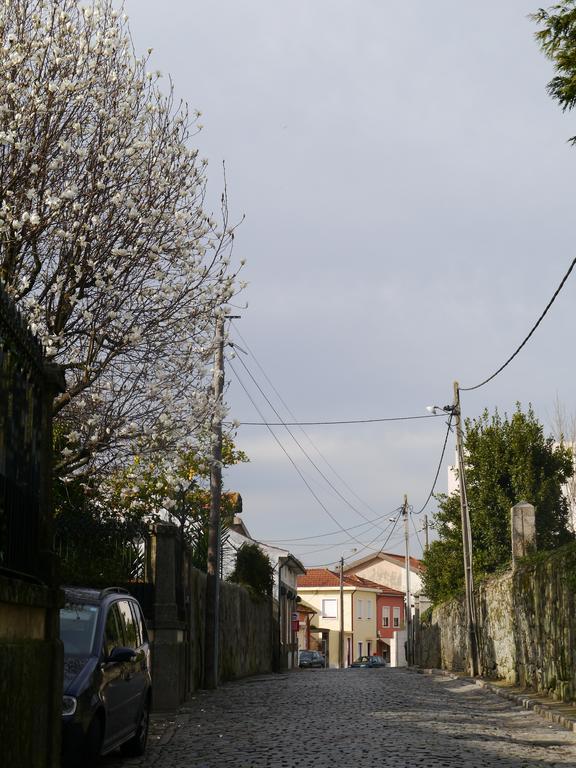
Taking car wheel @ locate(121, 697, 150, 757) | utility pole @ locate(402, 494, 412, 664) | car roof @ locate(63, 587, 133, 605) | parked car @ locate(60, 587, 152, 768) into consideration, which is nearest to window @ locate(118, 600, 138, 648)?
parked car @ locate(60, 587, 152, 768)

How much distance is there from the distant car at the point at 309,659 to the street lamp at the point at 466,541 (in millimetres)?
34238

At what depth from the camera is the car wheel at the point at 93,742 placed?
8742 millimetres

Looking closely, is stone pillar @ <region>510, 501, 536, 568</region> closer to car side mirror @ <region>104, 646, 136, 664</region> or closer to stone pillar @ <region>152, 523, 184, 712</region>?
stone pillar @ <region>152, 523, 184, 712</region>

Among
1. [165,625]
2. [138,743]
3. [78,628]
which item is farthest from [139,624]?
[165,625]

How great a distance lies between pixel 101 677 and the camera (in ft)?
30.1

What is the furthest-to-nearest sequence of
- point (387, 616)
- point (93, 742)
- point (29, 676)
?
point (387, 616) → point (93, 742) → point (29, 676)

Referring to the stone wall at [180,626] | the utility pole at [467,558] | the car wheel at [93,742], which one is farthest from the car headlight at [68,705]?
the utility pole at [467,558]

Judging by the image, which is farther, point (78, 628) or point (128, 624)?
point (128, 624)

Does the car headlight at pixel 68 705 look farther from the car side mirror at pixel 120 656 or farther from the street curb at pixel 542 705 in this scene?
the street curb at pixel 542 705

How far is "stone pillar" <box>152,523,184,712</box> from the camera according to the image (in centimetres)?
1658

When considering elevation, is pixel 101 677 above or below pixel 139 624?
below

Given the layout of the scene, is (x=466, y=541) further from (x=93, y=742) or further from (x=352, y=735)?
(x=93, y=742)

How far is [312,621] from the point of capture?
92125 millimetres

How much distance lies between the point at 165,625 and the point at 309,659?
50.1 meters
